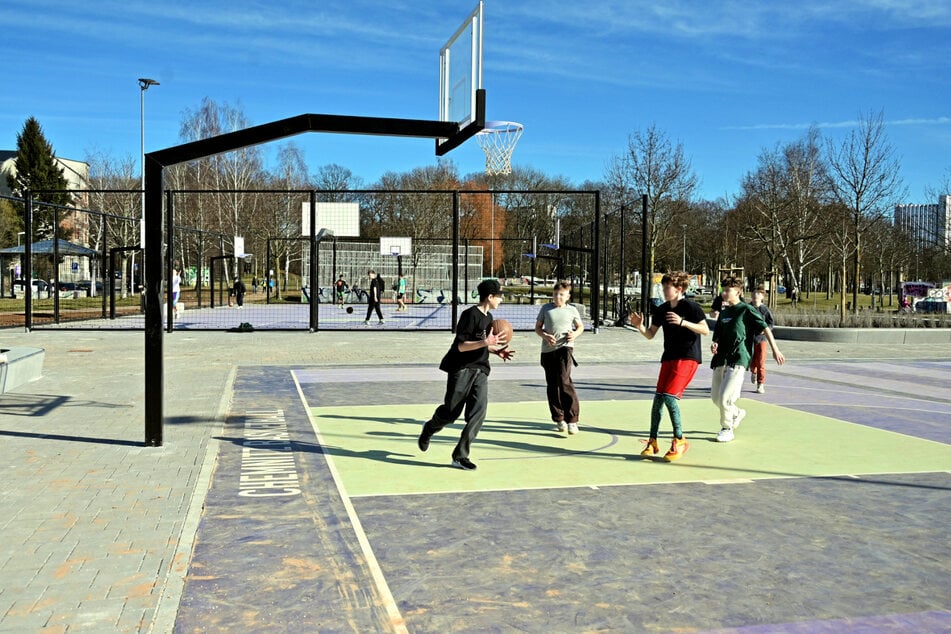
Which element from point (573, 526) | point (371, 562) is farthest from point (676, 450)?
point (371, 562)

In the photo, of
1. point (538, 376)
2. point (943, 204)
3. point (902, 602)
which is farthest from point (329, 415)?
point (943, 204)

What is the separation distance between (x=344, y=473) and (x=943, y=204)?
38.1m

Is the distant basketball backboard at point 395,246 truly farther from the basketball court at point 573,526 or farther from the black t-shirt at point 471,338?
the black t-shirt at point 471,338

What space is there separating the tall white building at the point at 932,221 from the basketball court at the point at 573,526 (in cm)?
2723

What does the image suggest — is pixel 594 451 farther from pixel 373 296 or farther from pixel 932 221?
pixel 932 221

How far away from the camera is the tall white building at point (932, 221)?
37125 mm

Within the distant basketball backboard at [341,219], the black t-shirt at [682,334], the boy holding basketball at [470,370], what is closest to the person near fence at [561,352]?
the black t-shirt at [682,334]

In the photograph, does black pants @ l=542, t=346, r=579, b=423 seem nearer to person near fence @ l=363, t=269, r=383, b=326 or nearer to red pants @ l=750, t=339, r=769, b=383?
red pants @ l=750, t=339, r=769, b=383

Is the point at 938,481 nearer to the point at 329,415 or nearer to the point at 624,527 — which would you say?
the point at 624,527

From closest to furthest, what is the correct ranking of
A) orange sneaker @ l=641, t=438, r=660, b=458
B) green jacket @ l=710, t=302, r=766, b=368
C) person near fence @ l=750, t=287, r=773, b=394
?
1. orange sneaker @ l=641, t=438, r=660, b=458
2. green jacket @ l=710, t=302, r=766, b=368
3. person near fence @ l=750, t=287, r=773, b=394

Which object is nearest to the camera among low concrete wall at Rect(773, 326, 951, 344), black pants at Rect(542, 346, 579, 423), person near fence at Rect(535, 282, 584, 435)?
person near fence at Rect(535, 282, 584, 435)

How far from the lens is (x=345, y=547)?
538cm

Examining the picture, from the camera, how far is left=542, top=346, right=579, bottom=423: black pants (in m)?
9.37

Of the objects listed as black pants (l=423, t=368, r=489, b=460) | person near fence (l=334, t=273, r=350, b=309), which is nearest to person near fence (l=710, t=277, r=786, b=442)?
Result: black pants (l=423, t=368, r=489, b=460)
